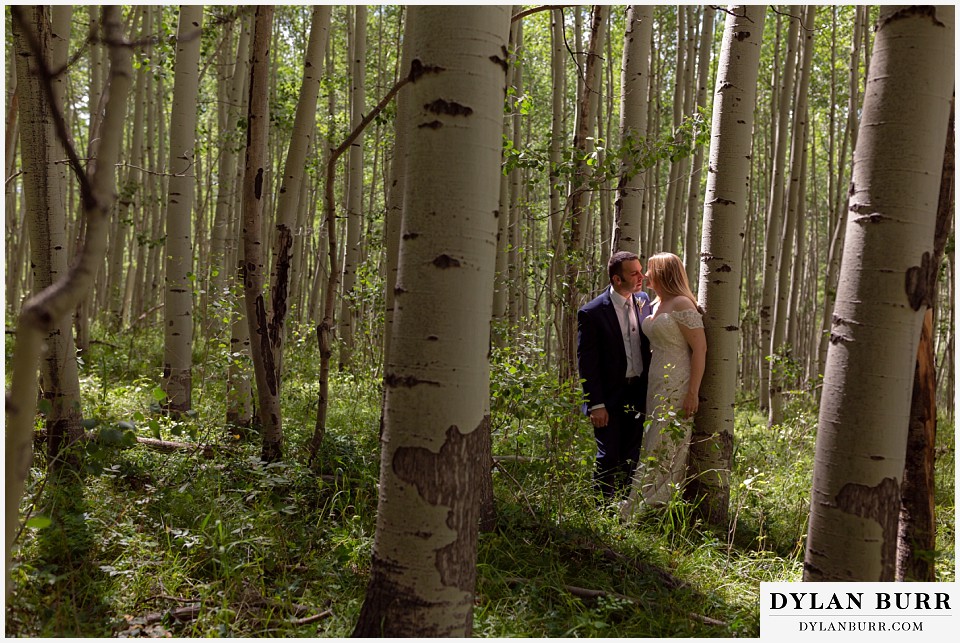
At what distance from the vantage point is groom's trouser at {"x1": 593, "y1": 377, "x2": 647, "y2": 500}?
16.1 feet

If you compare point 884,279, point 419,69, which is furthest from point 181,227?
point 884,279

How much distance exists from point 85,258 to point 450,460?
3.67ft

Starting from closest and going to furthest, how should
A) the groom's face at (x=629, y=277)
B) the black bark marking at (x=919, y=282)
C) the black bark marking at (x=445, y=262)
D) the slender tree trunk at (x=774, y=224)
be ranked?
1. the black bark marking at (x=445, y=262)
2. the black bark marking at (x=919, y=282)
3. the groom's face at (x=629, y=277)
4. the slender tree trunk at (x=774, y=224)

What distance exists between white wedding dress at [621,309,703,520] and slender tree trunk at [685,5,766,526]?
0.44ft

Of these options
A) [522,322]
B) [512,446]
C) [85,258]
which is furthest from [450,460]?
[522,322]

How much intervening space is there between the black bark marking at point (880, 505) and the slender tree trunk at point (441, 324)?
119cm

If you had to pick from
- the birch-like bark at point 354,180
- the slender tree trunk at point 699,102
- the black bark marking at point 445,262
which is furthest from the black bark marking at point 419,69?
the slender tree trunk at point 699,102

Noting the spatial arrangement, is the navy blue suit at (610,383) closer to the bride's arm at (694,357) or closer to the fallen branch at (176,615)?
the bride's arm at (694,357)

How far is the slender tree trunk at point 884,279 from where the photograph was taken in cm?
225

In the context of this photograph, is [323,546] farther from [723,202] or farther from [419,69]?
[723,202]

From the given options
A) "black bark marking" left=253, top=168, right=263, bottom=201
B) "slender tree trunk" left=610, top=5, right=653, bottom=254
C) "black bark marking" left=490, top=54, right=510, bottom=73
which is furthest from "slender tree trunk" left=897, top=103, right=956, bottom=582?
"black bark marking" left=253, top=168, right=263, bottom=201

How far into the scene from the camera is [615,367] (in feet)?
16.1

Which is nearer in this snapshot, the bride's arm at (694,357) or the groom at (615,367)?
the bride's arm at (694,357)

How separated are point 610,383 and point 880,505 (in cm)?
267
